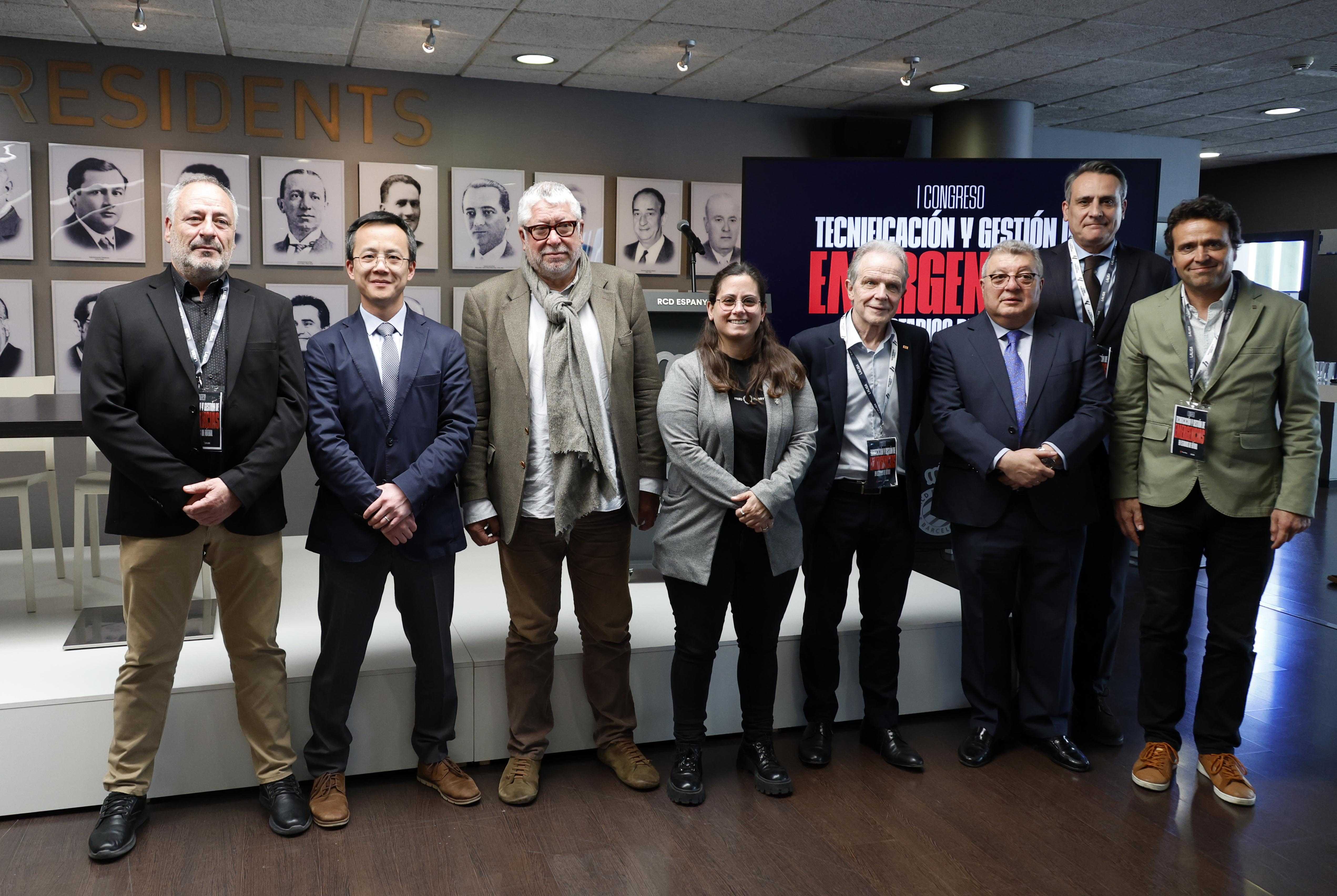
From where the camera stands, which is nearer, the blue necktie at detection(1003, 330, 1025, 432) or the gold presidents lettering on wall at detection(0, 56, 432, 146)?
the blue necktie at detection(1003, 330, 1025, 432)

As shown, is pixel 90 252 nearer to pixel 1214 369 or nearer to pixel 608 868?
pixel 608 868

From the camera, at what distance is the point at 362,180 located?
6.20 meters

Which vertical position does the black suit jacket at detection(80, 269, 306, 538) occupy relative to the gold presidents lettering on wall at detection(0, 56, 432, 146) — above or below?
below

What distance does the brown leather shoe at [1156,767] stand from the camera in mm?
3168

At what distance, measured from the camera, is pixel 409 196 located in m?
6.31

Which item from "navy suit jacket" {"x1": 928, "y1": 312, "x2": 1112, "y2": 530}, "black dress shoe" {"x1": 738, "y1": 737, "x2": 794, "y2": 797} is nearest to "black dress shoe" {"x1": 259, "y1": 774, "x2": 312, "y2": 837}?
"black dress shoe" {"x1": 738, "y1": 737, "x2": 794, "y2": 797}

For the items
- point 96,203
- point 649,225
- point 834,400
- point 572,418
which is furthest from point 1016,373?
point 96,203

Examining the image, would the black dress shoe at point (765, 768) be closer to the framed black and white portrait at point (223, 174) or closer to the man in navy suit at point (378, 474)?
the man in navy suit at point (378, 474)

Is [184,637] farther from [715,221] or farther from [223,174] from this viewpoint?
[715,221]

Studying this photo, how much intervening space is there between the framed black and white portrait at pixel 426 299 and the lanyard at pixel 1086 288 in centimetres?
395

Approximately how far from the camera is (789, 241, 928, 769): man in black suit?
125 inches

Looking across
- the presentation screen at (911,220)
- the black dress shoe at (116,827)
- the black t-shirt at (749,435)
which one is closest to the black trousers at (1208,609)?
the black t-shirt at (749,435)

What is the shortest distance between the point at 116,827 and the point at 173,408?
43.2 inches

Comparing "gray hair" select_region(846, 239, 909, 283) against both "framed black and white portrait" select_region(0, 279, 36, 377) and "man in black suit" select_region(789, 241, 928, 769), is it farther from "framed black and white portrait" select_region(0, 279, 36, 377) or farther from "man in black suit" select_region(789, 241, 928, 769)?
"framed black and white portrait" select_region(0, 279, 36, 377)
